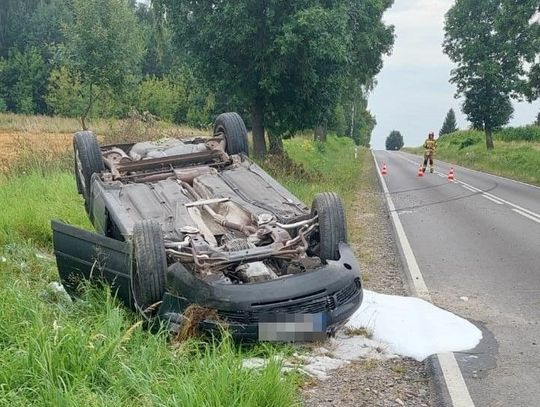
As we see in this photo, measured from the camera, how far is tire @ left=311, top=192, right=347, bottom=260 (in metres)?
5.09

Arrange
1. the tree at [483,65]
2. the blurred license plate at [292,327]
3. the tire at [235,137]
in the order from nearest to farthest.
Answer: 1. the blurred license plate at [292,327]
2. the tire at [235,137]
3. the tree at [483,65]

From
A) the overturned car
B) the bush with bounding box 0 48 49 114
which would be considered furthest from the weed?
the bush with bounding box 0 48 49 114

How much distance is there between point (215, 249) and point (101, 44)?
15.8 m

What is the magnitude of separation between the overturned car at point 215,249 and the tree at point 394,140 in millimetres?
113118

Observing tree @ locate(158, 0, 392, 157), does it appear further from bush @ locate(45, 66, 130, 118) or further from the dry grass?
bush @ locate(45, 66, 130, 118)

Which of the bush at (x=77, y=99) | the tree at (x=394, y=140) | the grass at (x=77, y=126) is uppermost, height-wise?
the bush at (x=77, y=99)

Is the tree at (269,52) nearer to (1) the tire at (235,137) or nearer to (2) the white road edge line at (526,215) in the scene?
(2) the white road edge line at (526,215)

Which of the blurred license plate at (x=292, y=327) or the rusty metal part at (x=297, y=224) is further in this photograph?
the rusty metal part at (x=297, y=224)

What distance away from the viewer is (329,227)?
511 cm

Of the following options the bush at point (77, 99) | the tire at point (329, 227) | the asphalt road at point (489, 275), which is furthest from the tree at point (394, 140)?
the tire at point (329, 227)

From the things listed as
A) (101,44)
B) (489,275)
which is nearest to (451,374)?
(489,275)

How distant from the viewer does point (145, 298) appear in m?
4.44

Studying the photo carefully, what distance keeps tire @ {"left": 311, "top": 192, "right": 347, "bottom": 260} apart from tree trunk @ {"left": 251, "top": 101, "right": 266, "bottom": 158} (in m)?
10.3

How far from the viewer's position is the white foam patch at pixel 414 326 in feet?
14.8
